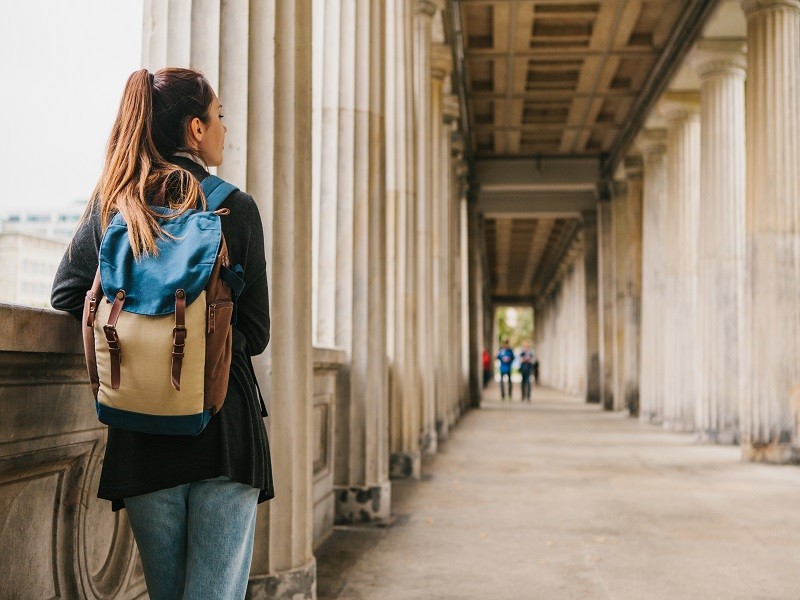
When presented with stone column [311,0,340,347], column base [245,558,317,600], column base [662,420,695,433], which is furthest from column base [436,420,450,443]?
column base [245,558,317,600]

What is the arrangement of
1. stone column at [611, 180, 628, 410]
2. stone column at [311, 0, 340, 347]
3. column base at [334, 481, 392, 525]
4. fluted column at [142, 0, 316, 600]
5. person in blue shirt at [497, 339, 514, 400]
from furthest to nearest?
person in blue shirt at [497, 339, 514, 400] < stone column at [611, 180, 628, 410] < column base at [334, 481, 392, 525] < stone column at [311, 0, 340, 347] < fluted column at [142, 0, 316, 600]

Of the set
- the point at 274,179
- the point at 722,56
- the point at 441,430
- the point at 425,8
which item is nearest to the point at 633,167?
the point at 722,56

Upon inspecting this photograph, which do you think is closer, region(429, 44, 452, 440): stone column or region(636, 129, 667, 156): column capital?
region(429, 44, 452, 440): stone column

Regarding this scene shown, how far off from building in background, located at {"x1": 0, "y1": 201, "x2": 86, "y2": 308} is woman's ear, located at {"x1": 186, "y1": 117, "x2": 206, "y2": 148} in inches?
41.3

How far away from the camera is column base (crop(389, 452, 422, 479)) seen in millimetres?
11422

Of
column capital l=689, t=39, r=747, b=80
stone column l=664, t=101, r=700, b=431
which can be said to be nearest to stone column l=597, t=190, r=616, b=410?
stone column l=664, t=101, r=700, b=431

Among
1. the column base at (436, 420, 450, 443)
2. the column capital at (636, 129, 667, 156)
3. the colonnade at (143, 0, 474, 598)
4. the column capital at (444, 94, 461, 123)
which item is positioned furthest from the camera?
the column capital at (636, 129, 667, 156)

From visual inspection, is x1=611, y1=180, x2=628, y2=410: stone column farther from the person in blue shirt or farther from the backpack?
the backpack

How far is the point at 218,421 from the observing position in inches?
93.4

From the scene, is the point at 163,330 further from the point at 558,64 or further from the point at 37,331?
the point at 558,64

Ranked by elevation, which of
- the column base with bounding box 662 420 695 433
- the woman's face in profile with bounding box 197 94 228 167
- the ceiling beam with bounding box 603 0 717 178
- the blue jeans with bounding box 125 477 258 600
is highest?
the ceiling beam with bounding box 603 0 717 178

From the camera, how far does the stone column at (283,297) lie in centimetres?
473

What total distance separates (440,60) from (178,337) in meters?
16.6

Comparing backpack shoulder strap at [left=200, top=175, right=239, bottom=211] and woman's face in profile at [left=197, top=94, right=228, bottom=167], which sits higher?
woman's face in profile at [left=197, top=94, right=228, bottom=167]
